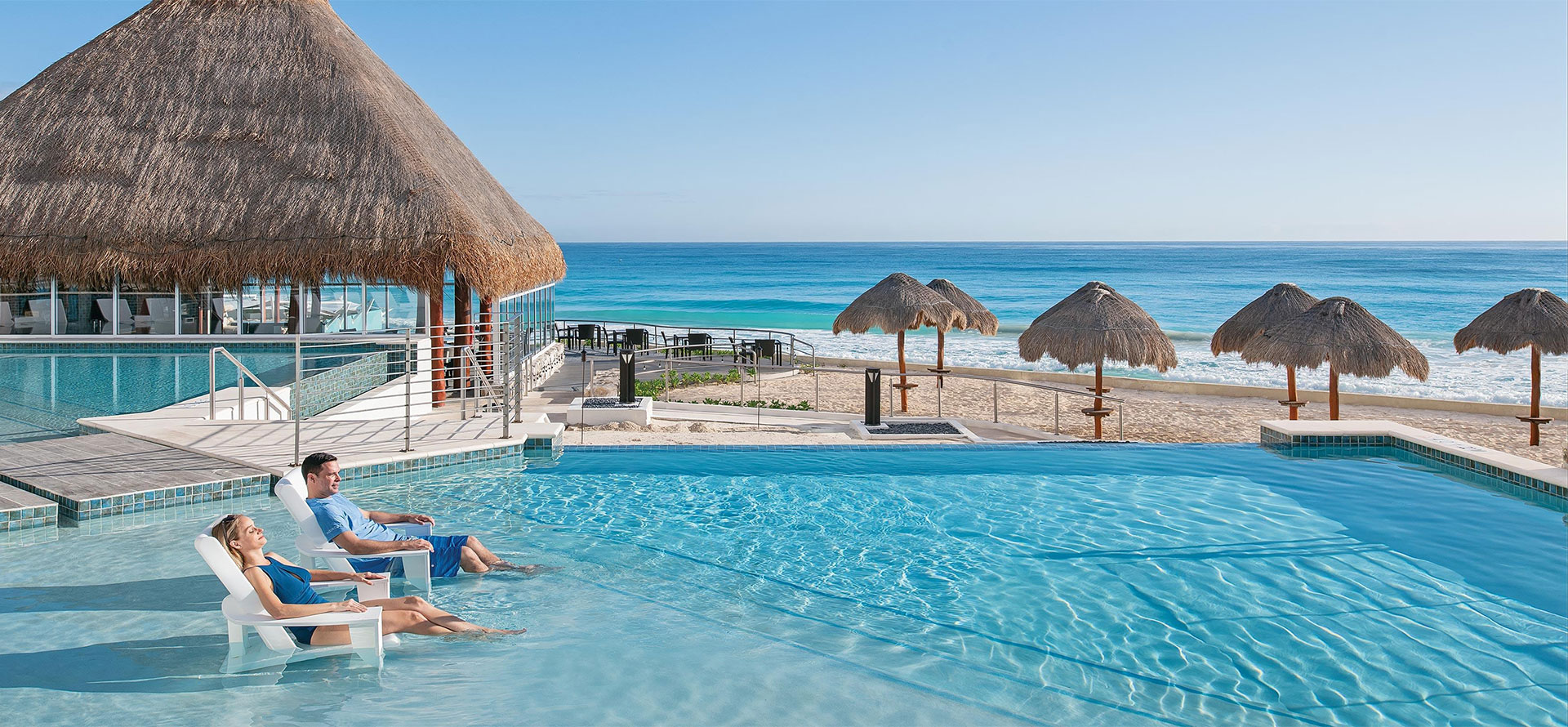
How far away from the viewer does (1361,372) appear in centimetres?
1128

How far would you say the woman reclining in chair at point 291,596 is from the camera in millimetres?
3881

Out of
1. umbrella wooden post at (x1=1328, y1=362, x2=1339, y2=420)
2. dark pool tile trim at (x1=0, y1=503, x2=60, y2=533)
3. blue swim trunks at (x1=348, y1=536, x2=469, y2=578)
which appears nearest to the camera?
blue swim trunks at (x1=348, y1=536, x2=469, y2=578)

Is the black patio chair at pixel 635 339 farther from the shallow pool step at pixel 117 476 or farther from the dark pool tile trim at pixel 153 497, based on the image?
the dark pool tile trim at pixel 153 497

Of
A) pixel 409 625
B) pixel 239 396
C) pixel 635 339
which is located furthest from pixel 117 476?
pixel 635 339

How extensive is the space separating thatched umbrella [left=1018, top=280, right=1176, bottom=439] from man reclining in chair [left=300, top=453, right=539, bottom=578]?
840 cm

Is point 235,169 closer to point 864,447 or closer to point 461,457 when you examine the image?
point 461,457

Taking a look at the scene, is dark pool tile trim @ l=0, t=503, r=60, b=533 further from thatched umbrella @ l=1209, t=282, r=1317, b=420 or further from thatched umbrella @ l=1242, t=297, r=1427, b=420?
thatched umbrella @ l=1209, t=282, r=1317, b=420

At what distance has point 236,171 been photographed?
12.5 meters

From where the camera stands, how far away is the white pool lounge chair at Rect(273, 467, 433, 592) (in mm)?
4719

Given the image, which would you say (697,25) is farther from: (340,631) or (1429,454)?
(340,631)

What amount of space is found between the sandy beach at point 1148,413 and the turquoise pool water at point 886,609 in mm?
3479

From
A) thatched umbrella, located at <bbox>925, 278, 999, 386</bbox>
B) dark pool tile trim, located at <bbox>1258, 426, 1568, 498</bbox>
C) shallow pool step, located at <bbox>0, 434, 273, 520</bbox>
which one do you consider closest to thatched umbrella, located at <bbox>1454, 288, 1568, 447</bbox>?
dark pool tile trim, located at <bbox>1258, 426, 1568, 498</bbox>

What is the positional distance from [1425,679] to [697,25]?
22.9 meters

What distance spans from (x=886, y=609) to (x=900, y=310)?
36.1 feet
